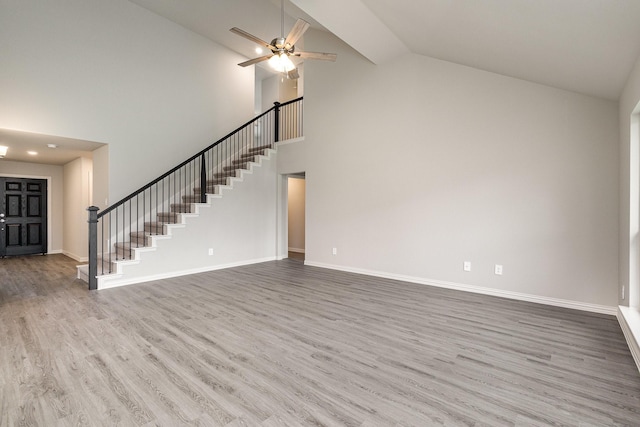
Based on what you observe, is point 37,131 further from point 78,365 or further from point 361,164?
point 361,164

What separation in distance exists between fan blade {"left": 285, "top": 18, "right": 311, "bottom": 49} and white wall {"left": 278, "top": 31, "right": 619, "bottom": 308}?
2073 millimetres

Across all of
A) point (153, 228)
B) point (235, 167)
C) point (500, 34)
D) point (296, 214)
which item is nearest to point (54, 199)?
point (153, 228)

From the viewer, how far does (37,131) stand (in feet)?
15.9

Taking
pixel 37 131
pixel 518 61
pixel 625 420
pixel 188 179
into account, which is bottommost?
pixel 625 420

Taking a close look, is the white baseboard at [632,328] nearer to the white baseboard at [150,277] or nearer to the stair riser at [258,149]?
the white baseboard at [150,277]

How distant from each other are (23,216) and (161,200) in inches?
181

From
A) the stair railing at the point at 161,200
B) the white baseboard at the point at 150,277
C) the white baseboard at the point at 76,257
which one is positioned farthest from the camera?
the white baseboard at the point at 76,257

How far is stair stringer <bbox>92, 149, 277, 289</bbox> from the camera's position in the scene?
5.07 metres

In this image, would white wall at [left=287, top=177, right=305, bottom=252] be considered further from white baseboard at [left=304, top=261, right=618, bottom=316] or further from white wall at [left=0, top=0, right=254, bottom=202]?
white baseboard at [left=304, top=261, right=618, bottom=316]

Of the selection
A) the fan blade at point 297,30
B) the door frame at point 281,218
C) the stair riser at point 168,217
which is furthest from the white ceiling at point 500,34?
the door frame at point 281,218

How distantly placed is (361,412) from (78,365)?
216 centimetres

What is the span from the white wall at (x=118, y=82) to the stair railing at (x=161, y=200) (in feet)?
1.00

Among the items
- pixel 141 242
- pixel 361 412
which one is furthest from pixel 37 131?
pixel 361 412

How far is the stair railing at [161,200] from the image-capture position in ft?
16.6
